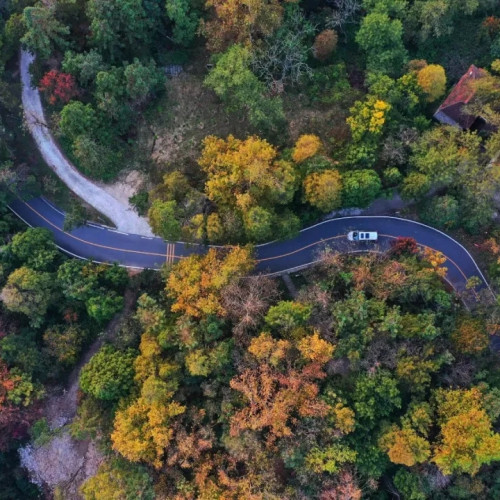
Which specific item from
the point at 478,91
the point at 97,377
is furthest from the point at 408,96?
the point at 97,377

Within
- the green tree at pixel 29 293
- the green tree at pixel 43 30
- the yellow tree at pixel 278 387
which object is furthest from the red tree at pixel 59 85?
the yellow tree at pixel 278 387

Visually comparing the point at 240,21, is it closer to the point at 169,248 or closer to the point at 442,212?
the point at 169,248

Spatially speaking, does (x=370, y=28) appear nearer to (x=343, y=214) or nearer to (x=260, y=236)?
(x=343, y=214)

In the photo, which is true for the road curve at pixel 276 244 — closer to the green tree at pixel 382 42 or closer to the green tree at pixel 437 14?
the green tree at pixel 382 42

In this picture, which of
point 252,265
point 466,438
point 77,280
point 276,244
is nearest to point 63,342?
point 77,280

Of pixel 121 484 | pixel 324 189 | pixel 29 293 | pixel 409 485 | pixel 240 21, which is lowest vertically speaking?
pixel 121 484

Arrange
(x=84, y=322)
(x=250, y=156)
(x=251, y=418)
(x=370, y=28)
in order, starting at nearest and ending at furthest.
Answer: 1. (x=251, y=418)
2. (x=250, y=156)
3. (x=370, y=28)
4. (x=84, y=322)

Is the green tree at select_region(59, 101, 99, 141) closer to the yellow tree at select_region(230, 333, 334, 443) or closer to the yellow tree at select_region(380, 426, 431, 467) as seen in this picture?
the yellow tree at select_region(230, 333, 334, 443)
